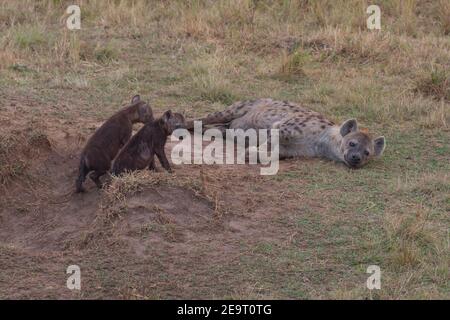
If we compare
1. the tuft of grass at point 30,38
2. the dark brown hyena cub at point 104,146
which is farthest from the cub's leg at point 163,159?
the tuft of grass at point 30,38

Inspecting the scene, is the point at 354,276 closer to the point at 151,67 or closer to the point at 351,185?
the point at 351,185

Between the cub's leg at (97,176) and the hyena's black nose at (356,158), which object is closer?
the cub's leg at (97,176)

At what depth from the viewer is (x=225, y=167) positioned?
675cm

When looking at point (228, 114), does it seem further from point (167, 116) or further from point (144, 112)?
point (167, 116)

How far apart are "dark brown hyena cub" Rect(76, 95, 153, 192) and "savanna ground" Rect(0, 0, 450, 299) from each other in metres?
0.16

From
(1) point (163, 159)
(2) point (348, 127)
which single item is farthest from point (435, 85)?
(1) point (163, 159)

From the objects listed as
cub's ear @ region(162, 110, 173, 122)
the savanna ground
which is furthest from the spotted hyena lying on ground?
cub's ear @ region(162, 110, 173, 122)

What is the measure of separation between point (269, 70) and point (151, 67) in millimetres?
1174

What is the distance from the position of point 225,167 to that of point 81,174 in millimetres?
1141

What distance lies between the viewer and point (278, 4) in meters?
10.8

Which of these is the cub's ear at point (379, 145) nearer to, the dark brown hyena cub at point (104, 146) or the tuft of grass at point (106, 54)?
the dark brown hyena cub at point (104, 146)

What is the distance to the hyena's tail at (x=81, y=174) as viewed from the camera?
239 inches

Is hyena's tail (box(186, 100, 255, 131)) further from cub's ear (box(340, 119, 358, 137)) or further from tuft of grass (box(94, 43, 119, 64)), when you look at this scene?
tuft of grass (box(94, 43, 119, 64))

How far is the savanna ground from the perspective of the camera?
5121 millimetres
